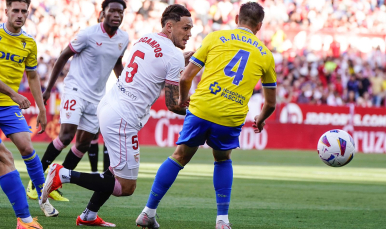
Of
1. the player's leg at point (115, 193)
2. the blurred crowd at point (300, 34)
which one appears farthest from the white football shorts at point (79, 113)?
the blurred crowd at point (300, 34)

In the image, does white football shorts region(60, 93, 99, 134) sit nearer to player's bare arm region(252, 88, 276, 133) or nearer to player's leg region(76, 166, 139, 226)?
player's leg region(76, 166, 139, 226)

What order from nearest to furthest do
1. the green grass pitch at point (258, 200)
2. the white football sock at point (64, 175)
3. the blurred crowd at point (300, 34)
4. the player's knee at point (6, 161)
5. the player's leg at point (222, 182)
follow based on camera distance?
the player's knee at point (6, 161)
the white football sock at point (64, 175)
the player's leg at point (222, 182)
the green grass pitch at point (258, 200)
the blurred crowd at point (300, 34)

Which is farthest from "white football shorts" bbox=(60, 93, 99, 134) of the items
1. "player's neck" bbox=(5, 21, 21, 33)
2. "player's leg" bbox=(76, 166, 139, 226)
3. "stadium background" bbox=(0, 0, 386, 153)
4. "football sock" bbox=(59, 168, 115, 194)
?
"stadium background" bbox=(0, 0, 386, 153)

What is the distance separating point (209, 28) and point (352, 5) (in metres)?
8.28

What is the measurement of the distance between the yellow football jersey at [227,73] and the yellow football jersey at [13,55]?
1770mm

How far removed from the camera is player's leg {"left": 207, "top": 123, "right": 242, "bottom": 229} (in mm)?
5621

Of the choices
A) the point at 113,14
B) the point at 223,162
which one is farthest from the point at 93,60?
the point at 223,162

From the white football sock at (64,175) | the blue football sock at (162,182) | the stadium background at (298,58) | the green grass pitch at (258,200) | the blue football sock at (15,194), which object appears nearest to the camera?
the blue football sock at (15,194)

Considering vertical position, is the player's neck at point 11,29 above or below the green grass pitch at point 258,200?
above

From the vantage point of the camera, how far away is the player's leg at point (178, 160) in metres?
5.60

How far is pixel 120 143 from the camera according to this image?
5.45 meters

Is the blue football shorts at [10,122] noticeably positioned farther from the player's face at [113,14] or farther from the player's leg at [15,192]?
the player's face at [113,14]

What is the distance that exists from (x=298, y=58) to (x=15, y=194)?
2096 cm

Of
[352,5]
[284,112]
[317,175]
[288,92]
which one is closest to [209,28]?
[288,92]
